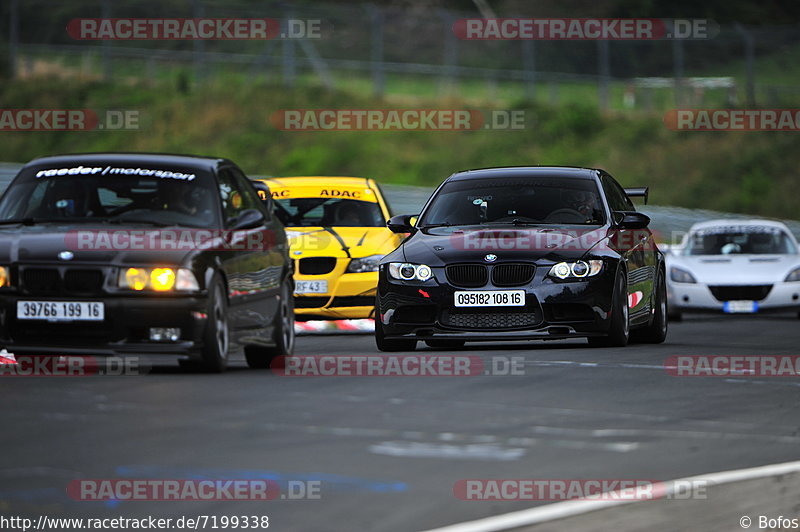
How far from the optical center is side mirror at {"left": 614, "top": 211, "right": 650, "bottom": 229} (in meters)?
14.7

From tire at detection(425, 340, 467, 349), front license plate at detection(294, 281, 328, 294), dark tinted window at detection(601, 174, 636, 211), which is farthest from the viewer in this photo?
front license plate at detection(294, 281, 328, 294)

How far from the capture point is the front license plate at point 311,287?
17594 mm

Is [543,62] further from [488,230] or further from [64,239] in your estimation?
[64,239]

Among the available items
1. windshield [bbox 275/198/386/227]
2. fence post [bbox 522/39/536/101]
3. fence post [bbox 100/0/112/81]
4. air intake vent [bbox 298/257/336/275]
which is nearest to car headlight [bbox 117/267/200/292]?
air intake vent [bbox 298/257/336/275]

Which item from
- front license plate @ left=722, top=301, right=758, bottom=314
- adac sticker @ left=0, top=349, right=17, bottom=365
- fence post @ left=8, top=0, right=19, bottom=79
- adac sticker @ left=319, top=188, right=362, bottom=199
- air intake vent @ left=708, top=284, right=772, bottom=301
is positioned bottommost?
front license plate @ left=722, top=301, right=758, bottom=314

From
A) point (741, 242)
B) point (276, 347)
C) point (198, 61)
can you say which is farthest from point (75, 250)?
point (198, 61)

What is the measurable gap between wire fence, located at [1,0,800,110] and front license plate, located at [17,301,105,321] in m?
30.7

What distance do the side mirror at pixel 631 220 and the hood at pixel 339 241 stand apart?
347 cm

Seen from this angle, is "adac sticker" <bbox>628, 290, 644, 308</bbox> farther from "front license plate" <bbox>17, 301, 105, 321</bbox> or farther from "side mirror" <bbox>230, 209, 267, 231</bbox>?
"front license plate" <bbox>17, 301, 105, 321</bbox>

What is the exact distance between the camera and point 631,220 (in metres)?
14.7

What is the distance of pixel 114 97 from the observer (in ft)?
173

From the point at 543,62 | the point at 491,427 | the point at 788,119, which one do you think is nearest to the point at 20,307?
the point at 491,427

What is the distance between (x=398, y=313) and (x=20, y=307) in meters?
4.01

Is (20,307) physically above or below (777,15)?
below
